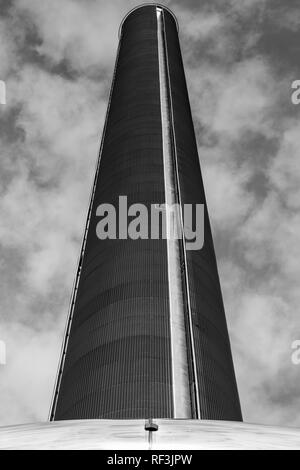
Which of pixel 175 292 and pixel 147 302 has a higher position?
pixel 175 292

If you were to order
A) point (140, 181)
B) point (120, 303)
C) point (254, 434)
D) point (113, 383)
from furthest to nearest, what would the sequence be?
point (140, 181)
point (120, 303)
point (113, 383)
point (254, 434)

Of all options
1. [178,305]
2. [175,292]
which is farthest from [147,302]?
[175,292]

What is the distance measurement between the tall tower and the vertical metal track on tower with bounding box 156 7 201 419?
0.06 meters

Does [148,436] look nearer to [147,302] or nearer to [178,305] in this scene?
[147,302]

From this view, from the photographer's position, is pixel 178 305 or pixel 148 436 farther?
pixel 178 305

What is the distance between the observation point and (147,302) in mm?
32312

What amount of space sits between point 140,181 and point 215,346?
45.9 ft

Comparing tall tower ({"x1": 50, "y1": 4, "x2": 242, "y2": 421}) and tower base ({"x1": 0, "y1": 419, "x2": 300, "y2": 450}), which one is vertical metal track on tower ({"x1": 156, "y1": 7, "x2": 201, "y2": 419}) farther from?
tower base ({"x1": 0, "y1": 419, "x2": 300, "y2": 450})

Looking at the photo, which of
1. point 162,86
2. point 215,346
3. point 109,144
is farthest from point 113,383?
point 162,86

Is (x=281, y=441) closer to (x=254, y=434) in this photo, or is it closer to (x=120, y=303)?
(x=254, y=434)

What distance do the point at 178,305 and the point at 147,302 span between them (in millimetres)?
1877

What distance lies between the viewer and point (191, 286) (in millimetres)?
34344

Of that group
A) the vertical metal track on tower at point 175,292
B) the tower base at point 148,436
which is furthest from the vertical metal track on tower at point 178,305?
the tower base at point 148,436

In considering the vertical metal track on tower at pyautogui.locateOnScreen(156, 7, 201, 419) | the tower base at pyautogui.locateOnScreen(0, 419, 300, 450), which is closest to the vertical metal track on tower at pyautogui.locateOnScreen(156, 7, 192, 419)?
the vertical metal track on tower at pyautogui.locateOnScreen(156, 7, 201, 419)
